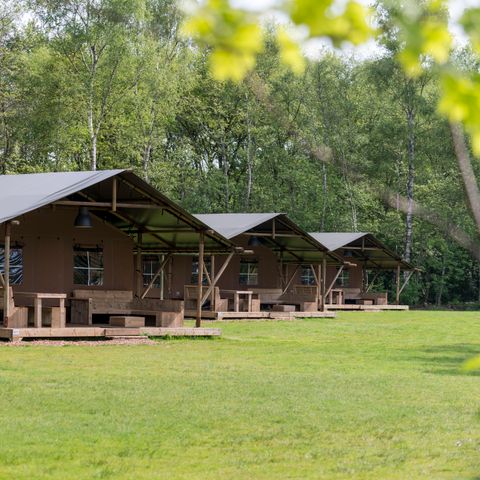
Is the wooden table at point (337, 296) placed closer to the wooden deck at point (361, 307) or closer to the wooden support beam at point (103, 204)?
the wooden deck at point (361, 307)

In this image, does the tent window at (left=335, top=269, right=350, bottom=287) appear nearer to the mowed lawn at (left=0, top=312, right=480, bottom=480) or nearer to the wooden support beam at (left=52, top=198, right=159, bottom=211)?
the wooden support beam at (left=52, top=198, right=159, bottom=211)

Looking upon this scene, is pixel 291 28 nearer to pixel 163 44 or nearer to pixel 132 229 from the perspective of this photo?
pixel 132 229

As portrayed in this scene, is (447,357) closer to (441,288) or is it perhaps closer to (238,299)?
(238,299)

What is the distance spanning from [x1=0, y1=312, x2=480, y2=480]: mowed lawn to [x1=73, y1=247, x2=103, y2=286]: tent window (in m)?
5.12

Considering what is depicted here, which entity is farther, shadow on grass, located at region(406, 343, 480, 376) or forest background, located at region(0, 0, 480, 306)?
forest background, located at region(0, 0, 480, 306)

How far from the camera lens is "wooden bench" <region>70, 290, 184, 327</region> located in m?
20.9

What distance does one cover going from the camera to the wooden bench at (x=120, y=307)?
68.5 ft

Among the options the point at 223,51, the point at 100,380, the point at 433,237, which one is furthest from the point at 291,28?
the point at 433,237

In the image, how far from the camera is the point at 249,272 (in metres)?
34.6

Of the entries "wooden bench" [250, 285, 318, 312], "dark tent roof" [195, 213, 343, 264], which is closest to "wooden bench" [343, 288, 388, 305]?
"dark tent roof" [195, 213, 343, 264]

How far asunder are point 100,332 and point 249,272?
51.3 feet

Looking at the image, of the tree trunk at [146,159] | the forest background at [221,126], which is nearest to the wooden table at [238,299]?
the forest background at [221,126]

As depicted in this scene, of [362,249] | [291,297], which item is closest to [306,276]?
[362,249]

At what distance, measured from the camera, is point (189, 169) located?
50.1 meters
